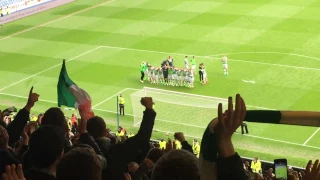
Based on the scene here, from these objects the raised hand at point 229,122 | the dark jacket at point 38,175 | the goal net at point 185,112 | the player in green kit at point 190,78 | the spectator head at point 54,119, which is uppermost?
the raised hand at point 229,122

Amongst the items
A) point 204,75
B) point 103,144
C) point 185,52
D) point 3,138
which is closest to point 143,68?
point 204,75

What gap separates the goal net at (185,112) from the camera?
22.2 metres

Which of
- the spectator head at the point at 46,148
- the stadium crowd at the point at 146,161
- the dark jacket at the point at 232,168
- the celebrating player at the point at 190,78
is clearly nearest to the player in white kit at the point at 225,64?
the celebrating player at the point at 190,78

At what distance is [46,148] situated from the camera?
17.0 feet

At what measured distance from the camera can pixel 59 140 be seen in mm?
5223

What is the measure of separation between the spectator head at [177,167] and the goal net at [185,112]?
17876 millimetres

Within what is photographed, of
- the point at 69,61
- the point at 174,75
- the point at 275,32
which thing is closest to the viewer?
the point at 174,75

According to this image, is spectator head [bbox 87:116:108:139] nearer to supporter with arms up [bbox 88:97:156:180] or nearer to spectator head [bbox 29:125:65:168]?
supporter with arms up [bbox 88:97:156:180]

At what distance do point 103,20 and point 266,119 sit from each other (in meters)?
35.3

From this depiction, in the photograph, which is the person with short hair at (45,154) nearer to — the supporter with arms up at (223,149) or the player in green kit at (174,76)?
the supporter with arms up at (223,149)

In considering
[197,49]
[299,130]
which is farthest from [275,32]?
[299,130]

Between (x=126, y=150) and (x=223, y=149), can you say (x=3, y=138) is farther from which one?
(x=223, y=149)

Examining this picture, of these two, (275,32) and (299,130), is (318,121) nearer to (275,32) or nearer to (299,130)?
(299,130)

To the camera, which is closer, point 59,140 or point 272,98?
point 59,140
